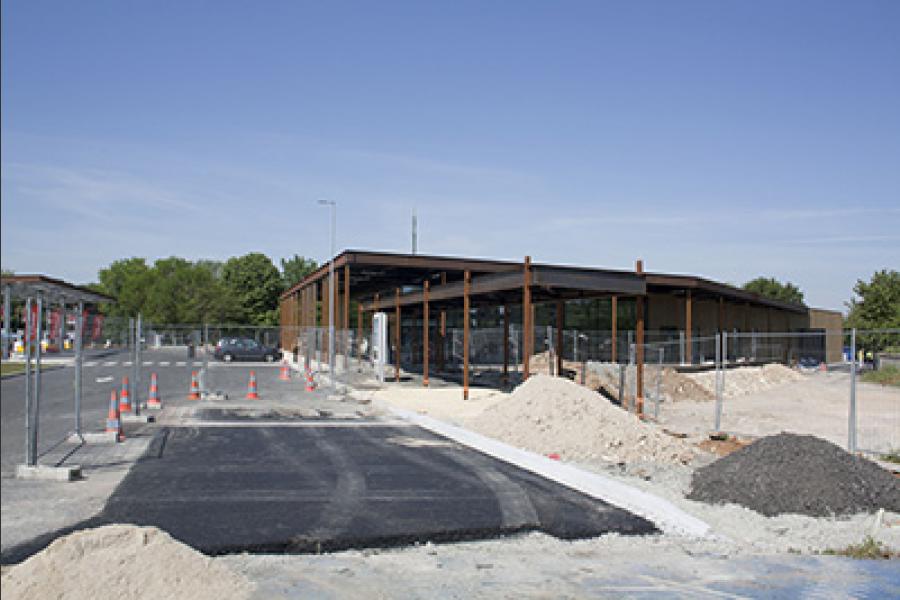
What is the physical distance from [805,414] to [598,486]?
49.6ft

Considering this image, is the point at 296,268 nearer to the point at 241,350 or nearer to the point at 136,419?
the point at 241,350

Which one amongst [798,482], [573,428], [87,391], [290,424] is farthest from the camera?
[87,391]

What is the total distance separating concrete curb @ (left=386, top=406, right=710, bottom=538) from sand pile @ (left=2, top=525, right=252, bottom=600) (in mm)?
5234

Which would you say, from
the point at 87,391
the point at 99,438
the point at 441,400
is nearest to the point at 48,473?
the point at 99,438

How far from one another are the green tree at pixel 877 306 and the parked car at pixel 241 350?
39.2 meters

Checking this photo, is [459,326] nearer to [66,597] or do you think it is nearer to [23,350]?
[23,350]

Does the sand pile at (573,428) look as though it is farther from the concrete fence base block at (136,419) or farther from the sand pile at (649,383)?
the sand pile at (649,383)

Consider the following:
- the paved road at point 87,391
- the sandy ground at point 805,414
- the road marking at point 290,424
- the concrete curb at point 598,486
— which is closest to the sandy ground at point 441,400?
the road marking at point 290,424

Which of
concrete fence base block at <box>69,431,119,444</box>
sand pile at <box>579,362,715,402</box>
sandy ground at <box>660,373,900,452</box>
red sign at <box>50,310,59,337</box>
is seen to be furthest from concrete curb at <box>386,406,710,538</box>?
sand pile at <box>579,362,715,402</box>

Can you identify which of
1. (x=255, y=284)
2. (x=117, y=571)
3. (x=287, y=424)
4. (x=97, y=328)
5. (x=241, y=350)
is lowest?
(x=287, y=424)

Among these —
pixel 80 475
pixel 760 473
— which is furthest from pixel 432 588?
pixel 80 475

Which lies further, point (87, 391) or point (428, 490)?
point (87, 391)

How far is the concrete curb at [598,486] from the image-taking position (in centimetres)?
876

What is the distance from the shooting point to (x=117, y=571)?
16.1ft
